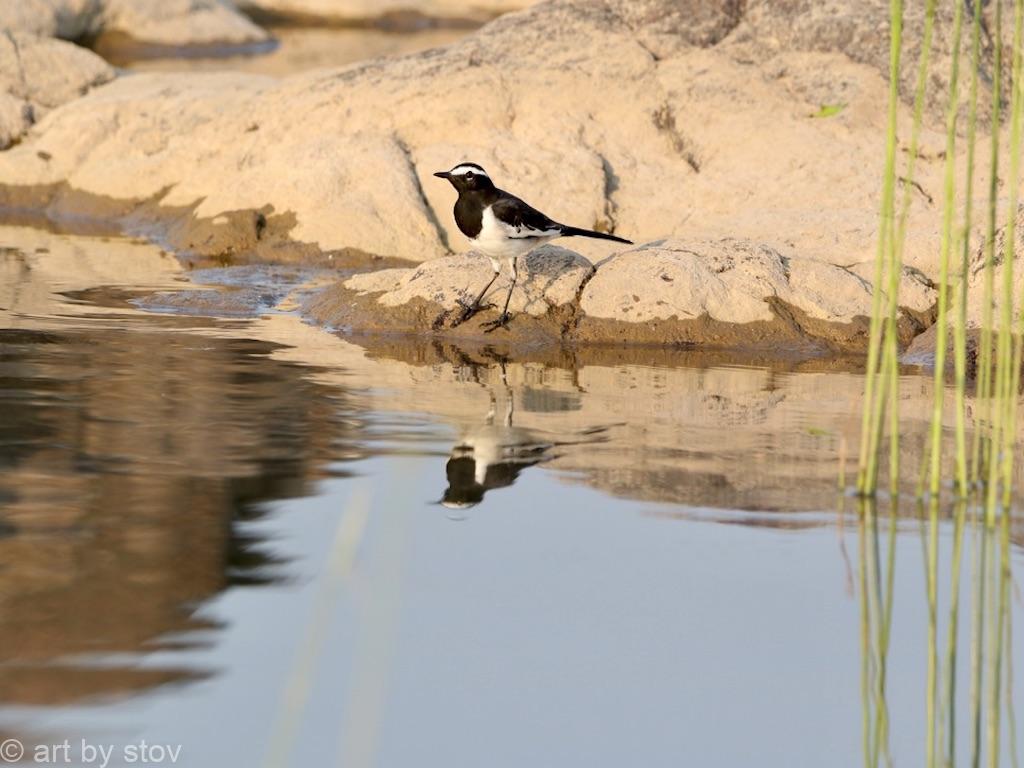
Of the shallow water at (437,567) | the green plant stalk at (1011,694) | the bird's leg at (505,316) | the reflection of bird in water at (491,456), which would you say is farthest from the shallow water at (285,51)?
the green plant stalk at (1011,694)

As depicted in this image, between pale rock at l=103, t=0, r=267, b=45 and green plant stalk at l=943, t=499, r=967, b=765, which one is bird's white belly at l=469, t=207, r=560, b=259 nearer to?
green plant stalk at l=943, t=499, r=967, b=765

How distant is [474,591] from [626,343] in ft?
14.8

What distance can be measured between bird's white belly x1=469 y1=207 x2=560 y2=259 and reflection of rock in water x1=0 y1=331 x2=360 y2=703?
4.06 feet

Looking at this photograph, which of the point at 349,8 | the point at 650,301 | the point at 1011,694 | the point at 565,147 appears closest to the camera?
the point at 1011,694

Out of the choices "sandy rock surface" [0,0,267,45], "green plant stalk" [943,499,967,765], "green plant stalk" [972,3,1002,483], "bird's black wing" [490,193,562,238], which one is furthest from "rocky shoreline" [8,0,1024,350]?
"sandy rock surface" [0,0,267,45]

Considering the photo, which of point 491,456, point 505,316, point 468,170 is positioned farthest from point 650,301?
point 491,456

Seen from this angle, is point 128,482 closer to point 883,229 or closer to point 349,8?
point 883,229

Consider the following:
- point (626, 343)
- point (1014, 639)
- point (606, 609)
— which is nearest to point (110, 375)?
point (626, 343)

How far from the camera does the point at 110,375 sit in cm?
748
